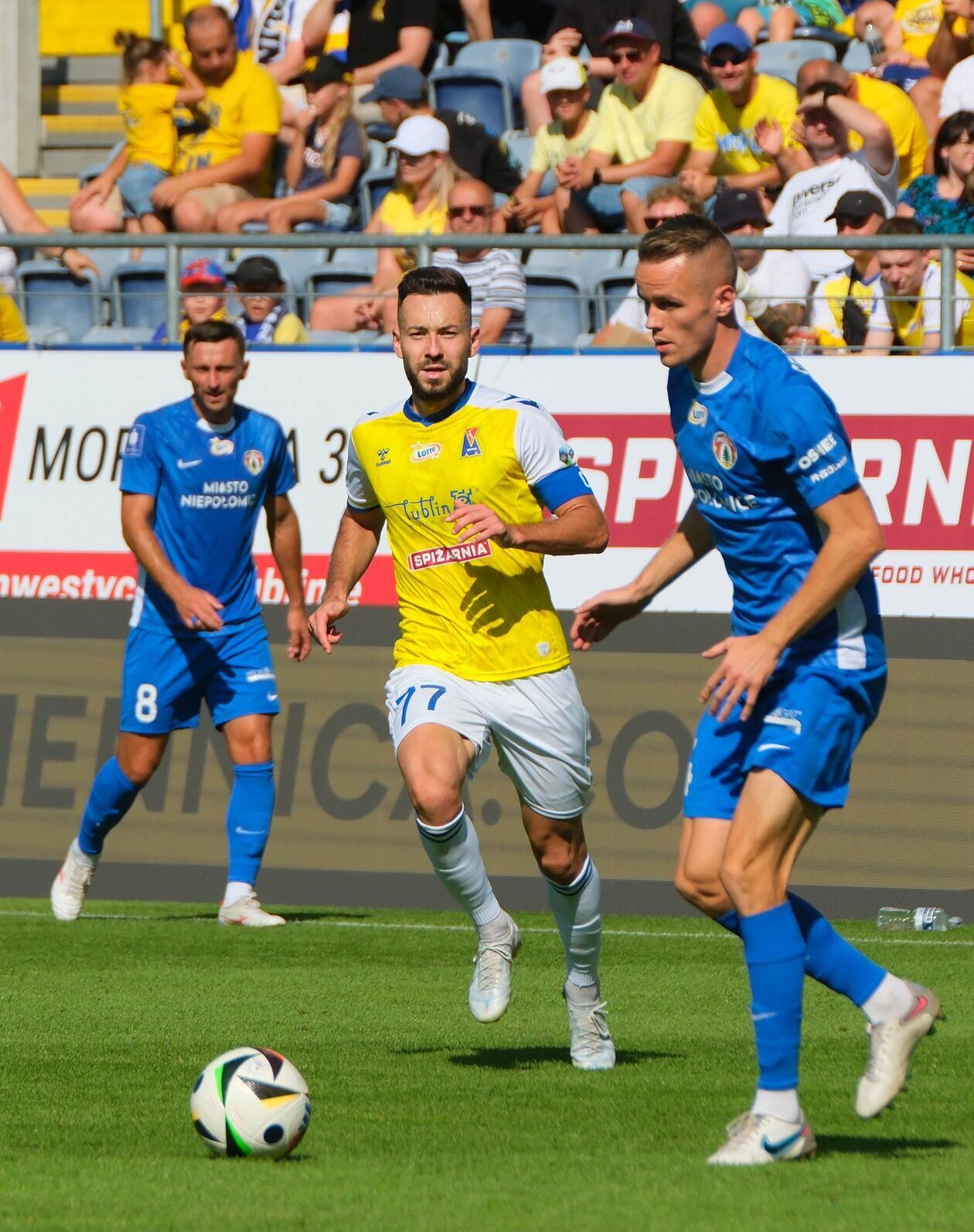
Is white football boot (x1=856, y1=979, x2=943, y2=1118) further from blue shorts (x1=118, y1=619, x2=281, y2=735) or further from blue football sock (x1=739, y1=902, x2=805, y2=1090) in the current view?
blue shorts (x1=118, y1=619, x2=281, y2=735)

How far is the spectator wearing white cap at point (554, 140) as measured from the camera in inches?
557

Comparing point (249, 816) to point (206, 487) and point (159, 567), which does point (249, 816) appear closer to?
point (159, 567)

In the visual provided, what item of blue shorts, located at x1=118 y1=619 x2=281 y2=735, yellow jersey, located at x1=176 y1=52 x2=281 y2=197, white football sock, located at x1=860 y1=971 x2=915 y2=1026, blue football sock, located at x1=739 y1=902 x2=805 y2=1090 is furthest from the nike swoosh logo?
yellow jersey, located at x1=176 y1=52 x2=281 y2=197

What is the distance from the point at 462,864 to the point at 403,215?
7859 millimetres

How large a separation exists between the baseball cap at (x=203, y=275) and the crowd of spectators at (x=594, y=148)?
106mm

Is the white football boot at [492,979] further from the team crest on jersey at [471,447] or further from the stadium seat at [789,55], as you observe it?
the stadium seat at [789,55]

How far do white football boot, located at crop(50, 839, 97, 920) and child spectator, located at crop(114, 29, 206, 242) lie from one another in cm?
649

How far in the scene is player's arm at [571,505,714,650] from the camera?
5945 millimetres

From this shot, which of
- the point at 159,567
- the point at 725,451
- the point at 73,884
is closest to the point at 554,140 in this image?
the point at 159,567

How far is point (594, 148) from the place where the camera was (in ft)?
46.2

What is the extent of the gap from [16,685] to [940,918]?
18.0 feet

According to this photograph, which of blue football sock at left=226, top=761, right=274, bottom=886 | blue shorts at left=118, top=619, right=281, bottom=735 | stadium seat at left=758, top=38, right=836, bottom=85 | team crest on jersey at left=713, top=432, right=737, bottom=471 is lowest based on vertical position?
blue football sock at left=226, top=761, right=274, bottom=886

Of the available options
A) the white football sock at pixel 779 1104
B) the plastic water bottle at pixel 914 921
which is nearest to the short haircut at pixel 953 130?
the plastic water bottle at pixel 914 921

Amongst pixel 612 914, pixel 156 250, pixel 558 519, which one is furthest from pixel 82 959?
pixel 156 250
